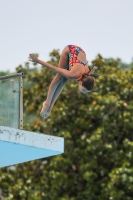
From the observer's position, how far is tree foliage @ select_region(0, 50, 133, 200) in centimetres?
2244

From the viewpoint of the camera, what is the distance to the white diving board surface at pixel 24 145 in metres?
11.7

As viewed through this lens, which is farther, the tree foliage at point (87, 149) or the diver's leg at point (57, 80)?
the tree foliage at point (87, 149)

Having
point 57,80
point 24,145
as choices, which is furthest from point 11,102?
point 57,80

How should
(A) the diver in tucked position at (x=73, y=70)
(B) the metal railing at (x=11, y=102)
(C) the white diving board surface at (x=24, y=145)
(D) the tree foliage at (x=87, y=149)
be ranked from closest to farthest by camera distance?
(A) the diver in tucked position at (x=73, y=70) < (C) the white diving board surface at (x=24, y=145) < (B) the metal railing at (x=11, y=102) < (D) the tree foliage at (x=87, y=149)

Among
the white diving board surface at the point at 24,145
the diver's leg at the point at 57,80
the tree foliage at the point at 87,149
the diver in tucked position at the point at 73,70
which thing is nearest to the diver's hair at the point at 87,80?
the diver in tucked position at the point at 73,70

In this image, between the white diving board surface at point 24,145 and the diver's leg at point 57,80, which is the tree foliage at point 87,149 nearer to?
the white diving board surface at point 24,145

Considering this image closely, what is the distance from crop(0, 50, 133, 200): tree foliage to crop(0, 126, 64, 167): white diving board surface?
9.34 m

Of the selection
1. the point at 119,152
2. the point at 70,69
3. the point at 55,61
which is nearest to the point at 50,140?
the point at 70,69

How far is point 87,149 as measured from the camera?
74.0ft

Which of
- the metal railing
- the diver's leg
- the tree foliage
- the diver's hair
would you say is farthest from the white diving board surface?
the tree foliage

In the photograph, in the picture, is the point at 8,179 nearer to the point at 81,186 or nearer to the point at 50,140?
the point at 81,186

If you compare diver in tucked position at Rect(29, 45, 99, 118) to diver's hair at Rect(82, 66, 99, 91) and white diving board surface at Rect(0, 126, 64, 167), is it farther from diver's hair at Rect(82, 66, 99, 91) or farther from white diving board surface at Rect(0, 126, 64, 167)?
white diving board surface at Rect(0, 126, 64, 167)

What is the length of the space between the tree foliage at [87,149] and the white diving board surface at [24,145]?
9.34 meters

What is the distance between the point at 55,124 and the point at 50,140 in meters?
10.8
